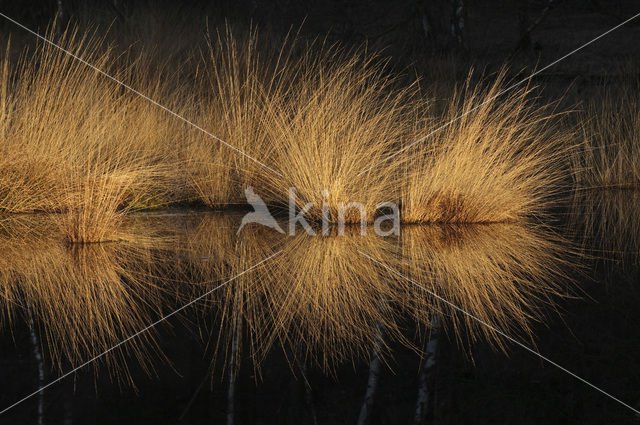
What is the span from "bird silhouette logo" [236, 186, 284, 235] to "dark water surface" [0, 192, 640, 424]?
3.25 feet

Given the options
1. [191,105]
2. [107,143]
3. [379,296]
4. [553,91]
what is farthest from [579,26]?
[379,296]

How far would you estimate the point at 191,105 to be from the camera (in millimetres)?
8320

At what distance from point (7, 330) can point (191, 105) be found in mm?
5148

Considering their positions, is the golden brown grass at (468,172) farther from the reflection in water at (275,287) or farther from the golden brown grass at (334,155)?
the reflection in water at (275,287)

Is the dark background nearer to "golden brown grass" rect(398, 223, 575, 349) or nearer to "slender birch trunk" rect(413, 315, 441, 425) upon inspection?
"slender birch trunk" rect(413, 315, 441, 425)

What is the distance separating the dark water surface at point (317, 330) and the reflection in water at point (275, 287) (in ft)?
0.05

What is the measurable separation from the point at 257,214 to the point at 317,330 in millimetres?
4081

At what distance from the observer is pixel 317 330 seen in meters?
3.47

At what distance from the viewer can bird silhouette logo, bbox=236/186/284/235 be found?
22.3 ft

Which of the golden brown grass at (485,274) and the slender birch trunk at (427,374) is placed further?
the golden brown grass at (485,274)

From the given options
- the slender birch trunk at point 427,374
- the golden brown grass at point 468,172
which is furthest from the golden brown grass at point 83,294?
the golden brown grass at point 468,172

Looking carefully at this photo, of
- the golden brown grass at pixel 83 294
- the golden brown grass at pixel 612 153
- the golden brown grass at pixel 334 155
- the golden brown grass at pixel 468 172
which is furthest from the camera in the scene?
the golden brown grass at pixel 612 153

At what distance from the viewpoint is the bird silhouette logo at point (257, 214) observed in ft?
22.3
